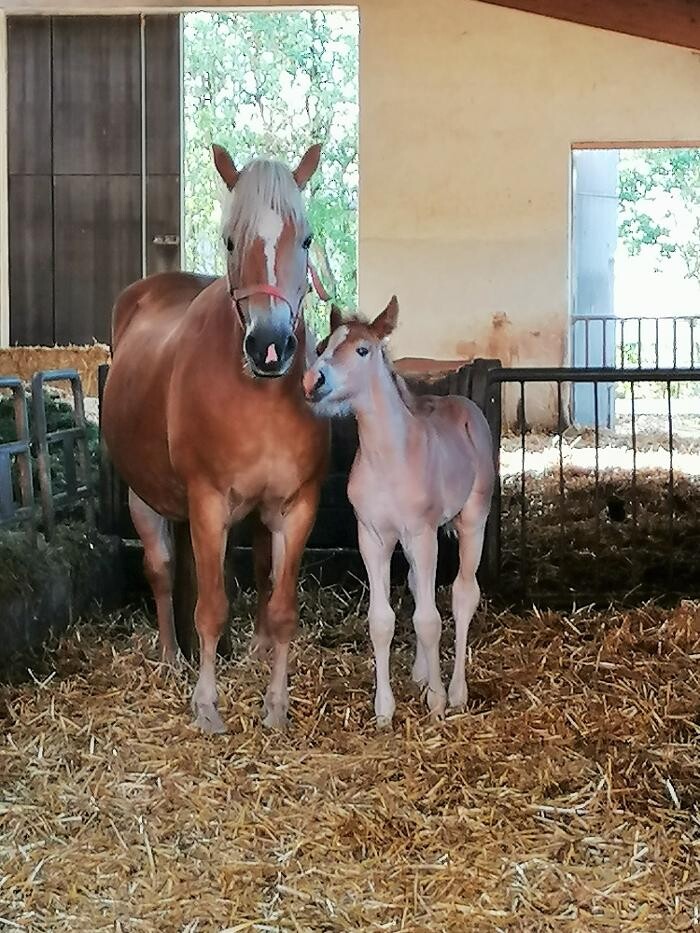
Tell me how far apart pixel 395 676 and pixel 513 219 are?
673 centimetres

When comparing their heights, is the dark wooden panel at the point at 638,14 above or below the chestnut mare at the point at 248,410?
above

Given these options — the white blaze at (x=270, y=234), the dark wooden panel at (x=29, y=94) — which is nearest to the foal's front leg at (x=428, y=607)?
the white blaze at (x=270, y=234)

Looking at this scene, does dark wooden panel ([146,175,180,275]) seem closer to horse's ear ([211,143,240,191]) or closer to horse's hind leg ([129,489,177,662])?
horse's hind leg ([129,489,177,662])

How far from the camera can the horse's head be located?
3064 mm

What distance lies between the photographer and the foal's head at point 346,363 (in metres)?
3.23

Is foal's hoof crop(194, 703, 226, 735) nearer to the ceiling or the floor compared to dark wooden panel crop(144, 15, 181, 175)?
nearer to the floor

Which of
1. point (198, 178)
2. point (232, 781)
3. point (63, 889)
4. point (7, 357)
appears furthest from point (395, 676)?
point (198, 178)

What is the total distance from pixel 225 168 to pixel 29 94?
8.43m

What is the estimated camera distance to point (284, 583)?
3490 mm

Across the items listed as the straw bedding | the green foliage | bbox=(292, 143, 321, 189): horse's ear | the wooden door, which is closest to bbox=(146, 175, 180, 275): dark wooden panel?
the wooden door

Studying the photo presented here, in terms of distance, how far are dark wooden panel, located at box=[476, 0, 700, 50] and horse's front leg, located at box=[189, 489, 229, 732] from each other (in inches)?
205

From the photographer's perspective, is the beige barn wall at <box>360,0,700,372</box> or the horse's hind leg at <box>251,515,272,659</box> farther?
the beige barn wall at <box>360,0,700,372</box>

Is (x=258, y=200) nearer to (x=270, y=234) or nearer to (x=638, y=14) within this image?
Result: (x=270, y=234)

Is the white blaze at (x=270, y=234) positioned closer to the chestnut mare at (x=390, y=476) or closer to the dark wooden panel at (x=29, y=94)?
the chestnut mare at (x=390, y=476)
